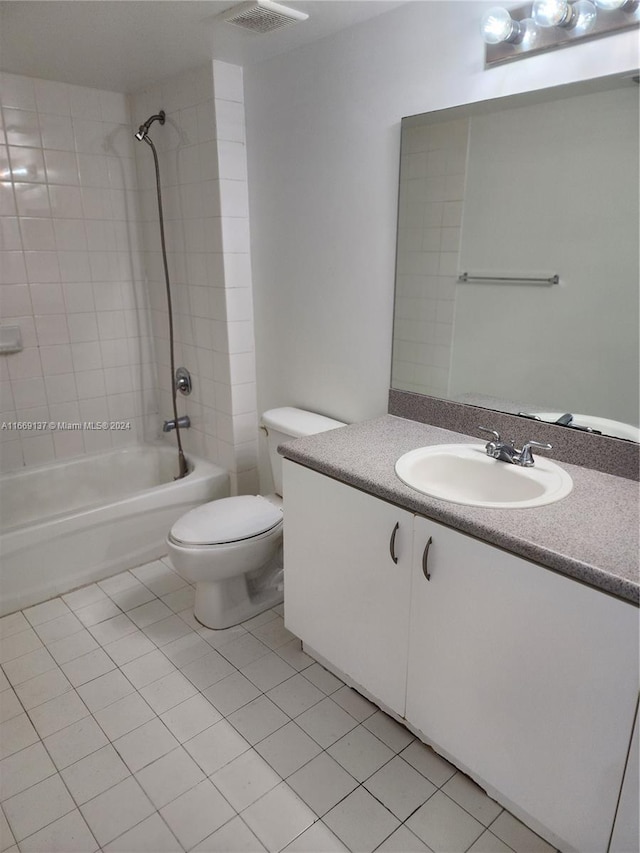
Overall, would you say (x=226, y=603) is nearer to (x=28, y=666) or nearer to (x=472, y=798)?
(x=28, y=666)

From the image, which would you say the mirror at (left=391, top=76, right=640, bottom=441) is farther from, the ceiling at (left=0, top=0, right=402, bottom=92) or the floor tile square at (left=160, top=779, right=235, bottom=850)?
the floor tile square at (left=160, top=779, right=235, bottom=850)

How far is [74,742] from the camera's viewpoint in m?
1.69

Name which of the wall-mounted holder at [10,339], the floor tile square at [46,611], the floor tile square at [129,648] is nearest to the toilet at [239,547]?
the floor tile square at [129,648]

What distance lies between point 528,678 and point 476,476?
59cm

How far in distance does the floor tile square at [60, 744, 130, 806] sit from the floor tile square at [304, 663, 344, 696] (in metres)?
0.62

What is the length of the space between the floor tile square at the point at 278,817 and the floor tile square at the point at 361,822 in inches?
2.6

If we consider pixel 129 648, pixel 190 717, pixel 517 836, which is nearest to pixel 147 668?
pixel 129 648

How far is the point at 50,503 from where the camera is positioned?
9.52 feet

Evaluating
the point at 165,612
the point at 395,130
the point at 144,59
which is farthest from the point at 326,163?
the point at 165,612

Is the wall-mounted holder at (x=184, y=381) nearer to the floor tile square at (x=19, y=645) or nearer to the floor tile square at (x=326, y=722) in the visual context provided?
the floor tile square at (x=19, y=645)

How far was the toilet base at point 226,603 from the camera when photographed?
7.07 ft

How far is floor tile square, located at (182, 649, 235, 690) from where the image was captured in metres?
1.92

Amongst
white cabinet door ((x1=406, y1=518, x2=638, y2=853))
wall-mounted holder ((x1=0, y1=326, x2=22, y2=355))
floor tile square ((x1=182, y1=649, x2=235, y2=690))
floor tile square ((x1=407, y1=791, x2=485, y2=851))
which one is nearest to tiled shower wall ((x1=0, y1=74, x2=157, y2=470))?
wall-mounted holder ((x1=0, y1=326, x2=22, y2=355))

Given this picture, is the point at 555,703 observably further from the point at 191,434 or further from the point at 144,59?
the point at 144,59
